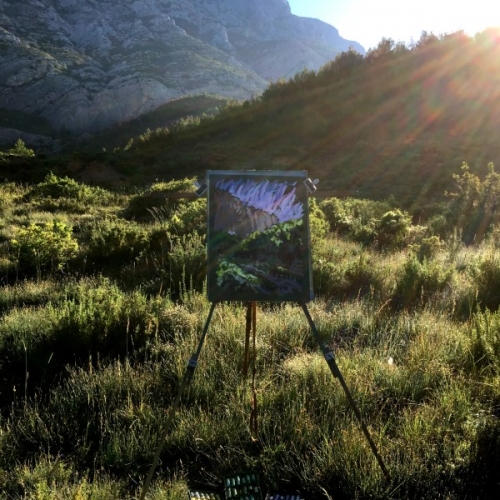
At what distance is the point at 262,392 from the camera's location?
3.37m

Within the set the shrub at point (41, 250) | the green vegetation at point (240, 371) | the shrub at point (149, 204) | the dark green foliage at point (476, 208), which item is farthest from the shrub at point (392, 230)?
the shrub at point (41, 250)

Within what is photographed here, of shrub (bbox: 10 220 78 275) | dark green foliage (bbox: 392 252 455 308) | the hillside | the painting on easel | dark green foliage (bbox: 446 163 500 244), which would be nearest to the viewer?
the painting on easel

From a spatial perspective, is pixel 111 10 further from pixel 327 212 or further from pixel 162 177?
pixel 327 212

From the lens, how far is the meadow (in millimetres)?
2645

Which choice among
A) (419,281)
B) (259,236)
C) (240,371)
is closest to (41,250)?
(240,371)

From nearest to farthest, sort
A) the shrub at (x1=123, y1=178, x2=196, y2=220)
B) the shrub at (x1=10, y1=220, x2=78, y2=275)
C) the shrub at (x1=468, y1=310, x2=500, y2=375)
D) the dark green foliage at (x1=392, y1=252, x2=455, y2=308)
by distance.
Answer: the shrub at (x1=468, y1=310, x2=500, y2=375), the dark green foliage at (x1=392, y1=252, x2=455, y2=308), the shrub at (x1=10, y1=220, x2=78, y2=275), the shrub at (x1=123, y1=178, x2=196, y2=220)

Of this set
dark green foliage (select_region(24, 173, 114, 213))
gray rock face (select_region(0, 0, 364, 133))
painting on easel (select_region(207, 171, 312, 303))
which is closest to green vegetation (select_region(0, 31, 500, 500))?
painting on easel (select_region(207, 171, 312, 303))

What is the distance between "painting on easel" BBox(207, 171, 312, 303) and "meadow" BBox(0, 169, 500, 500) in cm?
74

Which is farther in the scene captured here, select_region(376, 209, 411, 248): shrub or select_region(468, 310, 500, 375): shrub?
select_region(376, 209, 411, 248): shrub

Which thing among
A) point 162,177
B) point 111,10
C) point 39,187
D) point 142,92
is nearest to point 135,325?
point 39,187

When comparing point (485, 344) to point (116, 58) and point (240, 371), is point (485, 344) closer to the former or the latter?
point (240, 371)

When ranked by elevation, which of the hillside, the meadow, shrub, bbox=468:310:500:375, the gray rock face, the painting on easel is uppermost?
the gray rock face

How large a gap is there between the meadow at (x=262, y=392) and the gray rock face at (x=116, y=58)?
73.3 meters

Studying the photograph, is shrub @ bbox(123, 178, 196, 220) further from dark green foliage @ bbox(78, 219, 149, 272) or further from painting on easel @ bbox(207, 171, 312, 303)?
painting on easel @ bbox(207, 171, 312, 303)
